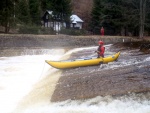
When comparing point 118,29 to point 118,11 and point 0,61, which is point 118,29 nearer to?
point 118,11

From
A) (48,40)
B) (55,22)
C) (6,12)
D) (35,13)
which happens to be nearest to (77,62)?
(48,40)

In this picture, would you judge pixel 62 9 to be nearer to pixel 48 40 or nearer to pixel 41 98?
pixel 48 40

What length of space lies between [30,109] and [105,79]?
393 centimetres

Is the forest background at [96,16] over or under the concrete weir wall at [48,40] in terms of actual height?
over

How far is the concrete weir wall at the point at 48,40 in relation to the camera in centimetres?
3048

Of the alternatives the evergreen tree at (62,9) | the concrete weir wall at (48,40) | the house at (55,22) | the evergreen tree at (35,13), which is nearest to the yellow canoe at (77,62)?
the concrete weir wall at (48,40)

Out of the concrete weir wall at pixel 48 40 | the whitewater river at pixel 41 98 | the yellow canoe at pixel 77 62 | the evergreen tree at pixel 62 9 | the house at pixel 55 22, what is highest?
the evergreen tree at pixel 62 9

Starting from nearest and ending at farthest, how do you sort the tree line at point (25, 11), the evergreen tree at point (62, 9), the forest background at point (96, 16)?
the tree line at point (25, 11) → the forest background at point (96, 16) → the evergreen tree at point (62, 9)

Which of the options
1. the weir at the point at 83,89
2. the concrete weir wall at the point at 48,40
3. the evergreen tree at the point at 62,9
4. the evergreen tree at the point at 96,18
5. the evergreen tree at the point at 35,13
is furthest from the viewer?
the evergreen tree at the point at 35,13

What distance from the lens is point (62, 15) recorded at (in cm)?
4097

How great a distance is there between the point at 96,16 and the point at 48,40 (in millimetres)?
13092

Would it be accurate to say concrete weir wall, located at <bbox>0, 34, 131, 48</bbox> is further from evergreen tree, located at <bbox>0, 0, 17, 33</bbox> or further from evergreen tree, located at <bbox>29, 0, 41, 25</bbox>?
evergreen tree, located at <bbox>29, 0, 41, 25</bbox>

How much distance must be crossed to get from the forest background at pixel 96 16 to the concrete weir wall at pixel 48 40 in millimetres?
4137

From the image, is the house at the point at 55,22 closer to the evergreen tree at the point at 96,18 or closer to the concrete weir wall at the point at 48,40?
the evergreen tree at the point at 96,18
